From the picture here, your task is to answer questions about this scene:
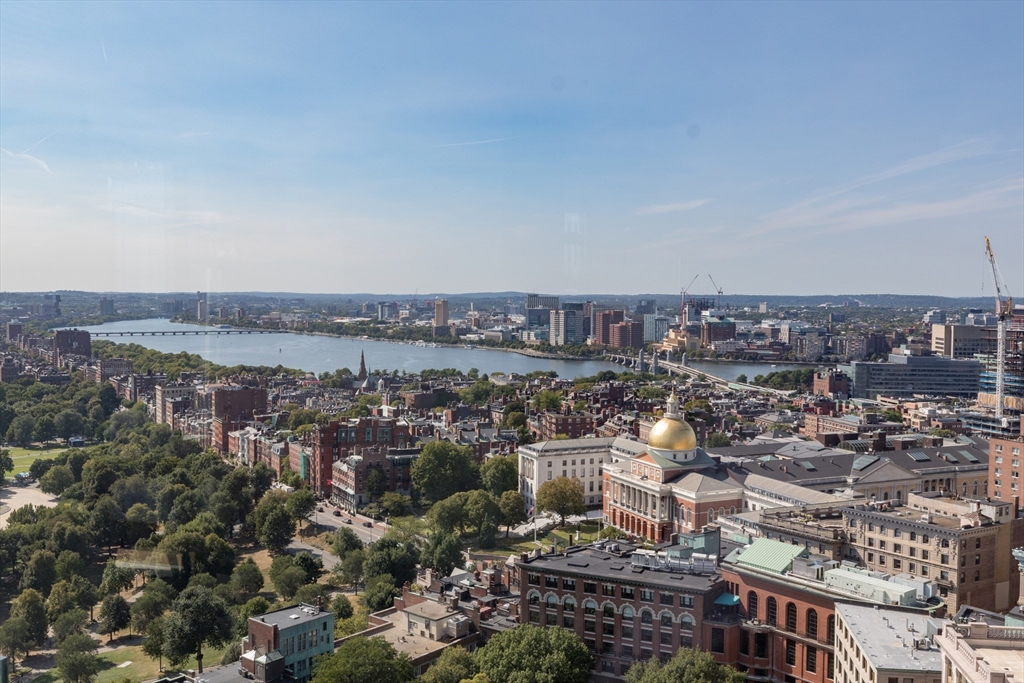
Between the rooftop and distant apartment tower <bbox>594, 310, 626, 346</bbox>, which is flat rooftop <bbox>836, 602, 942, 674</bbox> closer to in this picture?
the rooftop

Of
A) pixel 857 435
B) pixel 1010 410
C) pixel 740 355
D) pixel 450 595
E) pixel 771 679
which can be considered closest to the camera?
pixel 771 679

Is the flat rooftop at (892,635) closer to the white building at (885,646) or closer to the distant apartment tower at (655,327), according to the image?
the white building at (885,646)

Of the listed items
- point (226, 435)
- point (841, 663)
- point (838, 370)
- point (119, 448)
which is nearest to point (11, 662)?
point (841, 663)

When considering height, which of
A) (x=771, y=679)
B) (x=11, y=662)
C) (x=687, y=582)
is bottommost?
(x=11, y=662)

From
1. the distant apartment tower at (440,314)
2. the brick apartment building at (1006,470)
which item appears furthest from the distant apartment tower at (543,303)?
the brick apartment building at (1006,470)

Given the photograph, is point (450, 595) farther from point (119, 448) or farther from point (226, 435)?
point (226, 435)

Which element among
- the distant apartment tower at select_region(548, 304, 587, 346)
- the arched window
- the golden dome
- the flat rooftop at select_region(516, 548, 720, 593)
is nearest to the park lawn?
the golden dome
